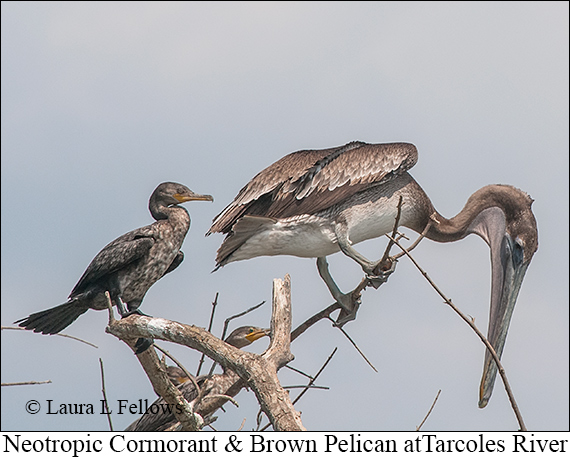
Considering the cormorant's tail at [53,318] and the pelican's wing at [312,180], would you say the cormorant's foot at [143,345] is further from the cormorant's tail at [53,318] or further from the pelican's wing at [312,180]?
the pelican's wing at [312,180]

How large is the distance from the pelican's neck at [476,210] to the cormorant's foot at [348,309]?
135 centimetres

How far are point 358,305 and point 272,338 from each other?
71.8 inches

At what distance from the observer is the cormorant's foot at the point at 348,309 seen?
277 inches

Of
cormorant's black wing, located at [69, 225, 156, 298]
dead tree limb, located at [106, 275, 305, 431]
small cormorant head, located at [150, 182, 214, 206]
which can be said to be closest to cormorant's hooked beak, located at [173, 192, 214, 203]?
small cormorant head, located at [150, 182, 214, 206]

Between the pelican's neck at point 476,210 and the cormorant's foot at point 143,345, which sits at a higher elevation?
the pelican's neck at point 476,210

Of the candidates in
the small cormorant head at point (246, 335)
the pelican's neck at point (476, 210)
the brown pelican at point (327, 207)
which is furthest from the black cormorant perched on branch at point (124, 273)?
the pelican's neck at point (476, 210)

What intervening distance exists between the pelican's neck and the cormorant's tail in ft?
11.8

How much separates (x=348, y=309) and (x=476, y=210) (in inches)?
79.0

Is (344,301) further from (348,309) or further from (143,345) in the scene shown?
(143,345)

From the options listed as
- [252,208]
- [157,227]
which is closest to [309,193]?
[252,208]

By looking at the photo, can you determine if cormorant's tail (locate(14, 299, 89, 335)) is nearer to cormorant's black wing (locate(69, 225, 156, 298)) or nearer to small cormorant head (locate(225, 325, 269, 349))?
cormorant's black wing (locate(69, 225, 156, 298))

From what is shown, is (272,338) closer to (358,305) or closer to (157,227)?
(157,227)

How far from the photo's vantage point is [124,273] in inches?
232
